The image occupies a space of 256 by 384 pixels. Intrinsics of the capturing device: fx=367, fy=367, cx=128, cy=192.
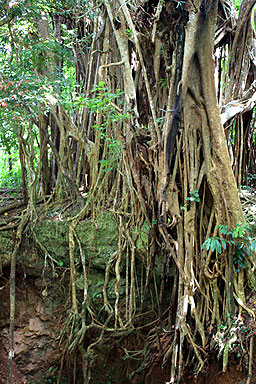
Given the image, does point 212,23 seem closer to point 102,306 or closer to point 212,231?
point 212,231

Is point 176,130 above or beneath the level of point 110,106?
beneath

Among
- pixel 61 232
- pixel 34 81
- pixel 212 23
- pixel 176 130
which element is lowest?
pixel 61 232

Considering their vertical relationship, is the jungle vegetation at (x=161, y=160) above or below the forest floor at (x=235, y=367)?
above

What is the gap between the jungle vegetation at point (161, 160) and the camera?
3.58 metres

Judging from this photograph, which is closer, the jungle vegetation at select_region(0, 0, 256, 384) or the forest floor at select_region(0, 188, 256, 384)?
the forest floor at select_region(0, 188, 256, 384)

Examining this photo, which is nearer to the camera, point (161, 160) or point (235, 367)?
point (235, 367)

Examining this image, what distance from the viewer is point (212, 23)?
3.62m

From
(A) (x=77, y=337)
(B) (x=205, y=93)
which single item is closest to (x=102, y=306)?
(A) (x=77, y=337)

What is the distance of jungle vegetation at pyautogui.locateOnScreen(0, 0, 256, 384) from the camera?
141 inches

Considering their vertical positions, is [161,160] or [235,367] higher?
[161,160]

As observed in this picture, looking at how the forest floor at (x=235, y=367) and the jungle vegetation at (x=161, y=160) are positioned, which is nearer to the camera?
the forest floor at (x=235, y=367)

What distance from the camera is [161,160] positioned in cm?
374

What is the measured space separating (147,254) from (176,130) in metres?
1.48

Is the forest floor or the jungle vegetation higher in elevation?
the jungle vegetation
